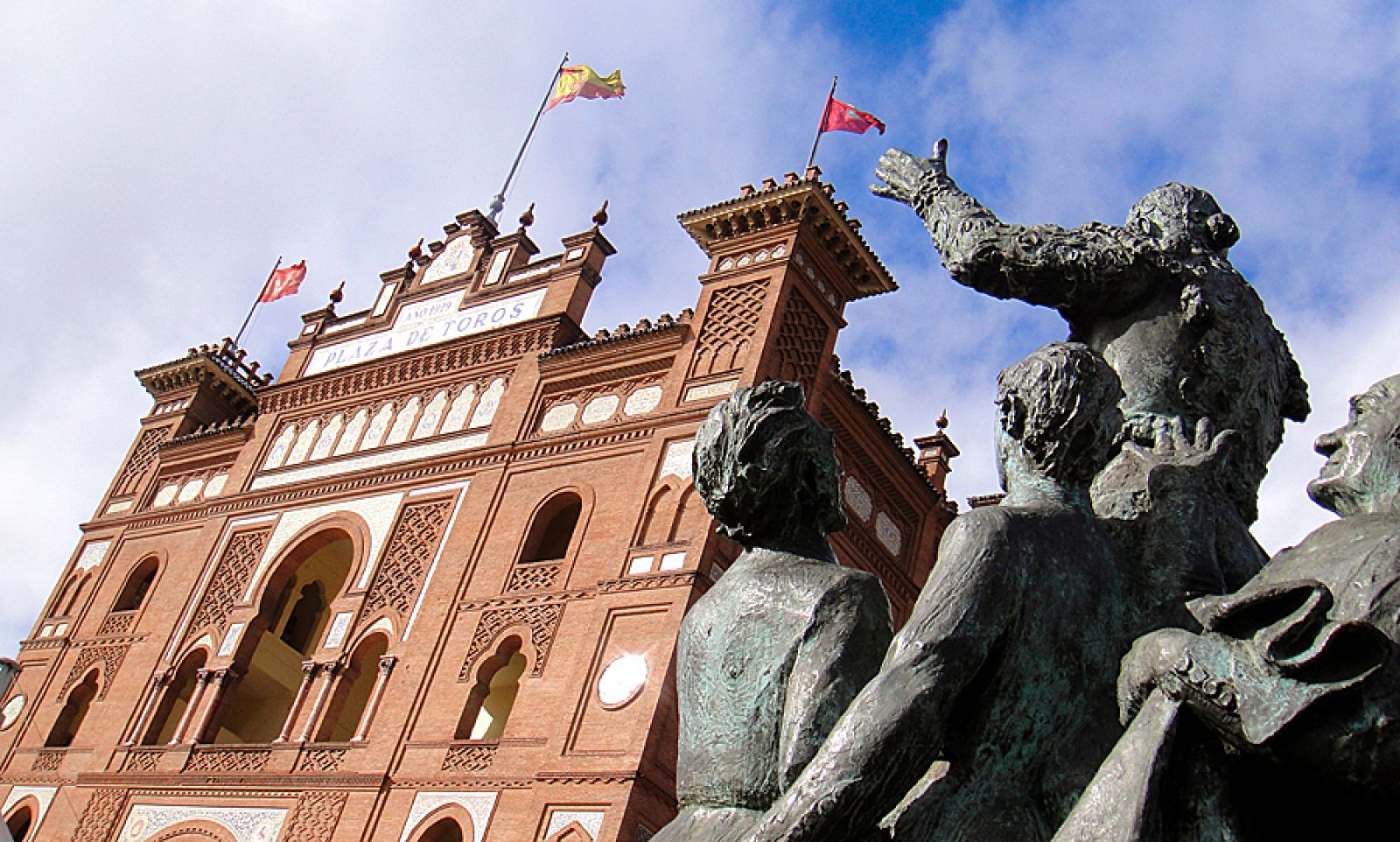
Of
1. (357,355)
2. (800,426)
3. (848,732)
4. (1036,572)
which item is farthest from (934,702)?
(357,355)

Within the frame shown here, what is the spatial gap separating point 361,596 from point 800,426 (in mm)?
16067

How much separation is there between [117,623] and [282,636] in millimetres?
2586

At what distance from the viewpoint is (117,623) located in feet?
68.7

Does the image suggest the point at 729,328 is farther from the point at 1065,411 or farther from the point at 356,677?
the point at 1065,411

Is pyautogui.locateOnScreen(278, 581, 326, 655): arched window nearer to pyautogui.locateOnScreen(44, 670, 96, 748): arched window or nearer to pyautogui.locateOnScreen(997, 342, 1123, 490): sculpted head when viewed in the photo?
pyautogui.locateOnScreen(44, 670, 96, 748): arched window

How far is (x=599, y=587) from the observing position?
15281 millimetres

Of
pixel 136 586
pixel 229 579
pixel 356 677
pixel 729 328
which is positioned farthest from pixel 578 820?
pixel 136 586

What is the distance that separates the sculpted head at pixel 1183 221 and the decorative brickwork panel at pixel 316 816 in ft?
47.5

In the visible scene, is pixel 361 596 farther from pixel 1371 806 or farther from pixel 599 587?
pixel 1371 806

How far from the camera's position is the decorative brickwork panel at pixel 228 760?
55.5ft

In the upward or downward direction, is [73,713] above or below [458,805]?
above

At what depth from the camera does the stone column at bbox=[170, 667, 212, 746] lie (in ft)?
59.5

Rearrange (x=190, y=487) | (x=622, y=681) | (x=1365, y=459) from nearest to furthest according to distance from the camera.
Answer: (x=1365, y=459) < (x=622, y=681) < (x=190, y=487)

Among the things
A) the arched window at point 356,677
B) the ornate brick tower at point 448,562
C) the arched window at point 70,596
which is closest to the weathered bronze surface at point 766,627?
the ornate brick tower at point 448,562
